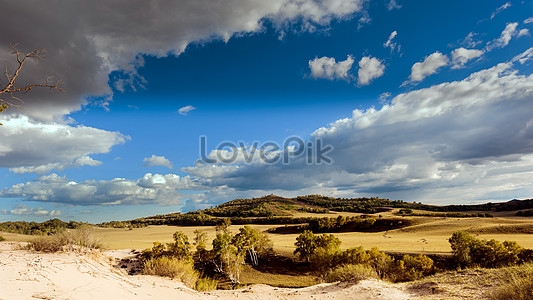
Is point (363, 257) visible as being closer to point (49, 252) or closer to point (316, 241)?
point (316, 241)

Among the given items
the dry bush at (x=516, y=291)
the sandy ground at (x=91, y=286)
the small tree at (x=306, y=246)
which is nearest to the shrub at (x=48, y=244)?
the sandy ground at (x=91, y=286)

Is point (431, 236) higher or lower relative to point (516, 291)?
lower

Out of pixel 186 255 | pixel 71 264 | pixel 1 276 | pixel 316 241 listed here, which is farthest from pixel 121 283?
pixel 316 241

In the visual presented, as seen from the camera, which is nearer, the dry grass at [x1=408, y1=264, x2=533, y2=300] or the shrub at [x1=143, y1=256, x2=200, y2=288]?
the dry grass at [x1=408, y1=264, x2=533, y2=300]

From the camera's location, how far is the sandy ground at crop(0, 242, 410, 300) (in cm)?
845

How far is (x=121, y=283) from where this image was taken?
11203 millimetres

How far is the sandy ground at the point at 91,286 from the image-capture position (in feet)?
27.7

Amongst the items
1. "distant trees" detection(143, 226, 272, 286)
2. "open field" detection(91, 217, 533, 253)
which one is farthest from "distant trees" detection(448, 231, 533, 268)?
"distant trees" detection(143, 226, 272, 286)

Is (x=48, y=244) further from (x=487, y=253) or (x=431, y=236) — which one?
(x=431, y=236)

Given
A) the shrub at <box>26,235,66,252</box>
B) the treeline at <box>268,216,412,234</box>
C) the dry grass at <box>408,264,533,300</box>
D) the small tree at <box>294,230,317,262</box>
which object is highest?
the shrub at <box>26,235,66,252</box>

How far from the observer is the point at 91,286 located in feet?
31.7

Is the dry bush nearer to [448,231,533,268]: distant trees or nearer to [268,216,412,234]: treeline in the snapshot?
[448,231,533,268]: distant trees

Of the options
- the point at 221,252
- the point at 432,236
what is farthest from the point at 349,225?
the point at 221,252

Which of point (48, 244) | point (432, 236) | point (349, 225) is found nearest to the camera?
point (48, 244)
